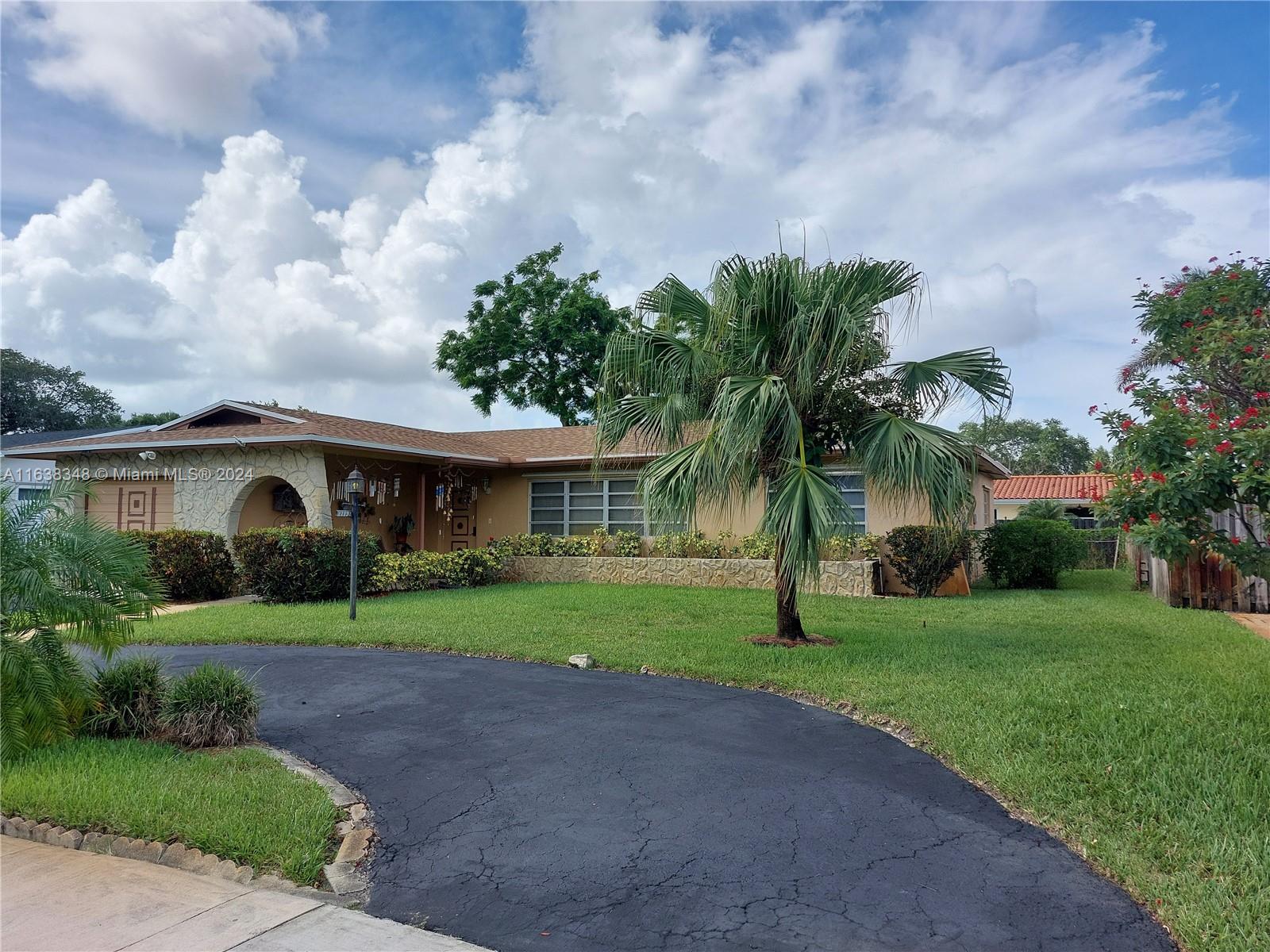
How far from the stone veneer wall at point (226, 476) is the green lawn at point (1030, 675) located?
2.96m

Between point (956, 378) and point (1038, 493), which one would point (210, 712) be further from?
point (1038, 493)

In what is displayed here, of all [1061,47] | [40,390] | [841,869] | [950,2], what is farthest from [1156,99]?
[40,390]

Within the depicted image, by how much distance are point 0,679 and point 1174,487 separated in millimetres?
7551

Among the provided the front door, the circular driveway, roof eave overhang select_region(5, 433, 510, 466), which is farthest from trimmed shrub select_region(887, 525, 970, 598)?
the front door

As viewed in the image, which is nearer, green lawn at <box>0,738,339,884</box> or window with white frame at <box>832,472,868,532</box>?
green lawn at <box>0,738,339,884</box>

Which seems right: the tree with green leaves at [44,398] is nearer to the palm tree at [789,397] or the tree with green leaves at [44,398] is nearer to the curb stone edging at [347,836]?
the palm tree at [789,397]

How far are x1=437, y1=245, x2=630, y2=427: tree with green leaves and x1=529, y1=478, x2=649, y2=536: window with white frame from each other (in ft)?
38.3

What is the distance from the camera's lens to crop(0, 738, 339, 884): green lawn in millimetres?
4125

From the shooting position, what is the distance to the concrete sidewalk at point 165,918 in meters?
3.31

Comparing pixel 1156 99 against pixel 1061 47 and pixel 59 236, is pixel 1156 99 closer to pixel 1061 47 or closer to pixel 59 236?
pixel 1061 47

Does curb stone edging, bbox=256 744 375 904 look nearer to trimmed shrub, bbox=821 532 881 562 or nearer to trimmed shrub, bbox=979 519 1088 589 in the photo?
trimmed shrub, bbox=821 532 881 562

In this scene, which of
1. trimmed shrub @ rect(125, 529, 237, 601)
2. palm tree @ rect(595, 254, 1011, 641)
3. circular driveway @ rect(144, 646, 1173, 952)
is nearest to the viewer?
circular driveway @ rect(144, 646, 1173, 952)

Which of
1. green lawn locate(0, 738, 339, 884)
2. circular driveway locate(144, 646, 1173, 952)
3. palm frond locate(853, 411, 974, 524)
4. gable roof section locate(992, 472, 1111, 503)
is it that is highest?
gable roof section locate(992, 472, 1111, 503)

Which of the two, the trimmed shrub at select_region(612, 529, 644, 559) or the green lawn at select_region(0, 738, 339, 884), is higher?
the trimmed shrub at select_region(612, 529, 644, 559)
